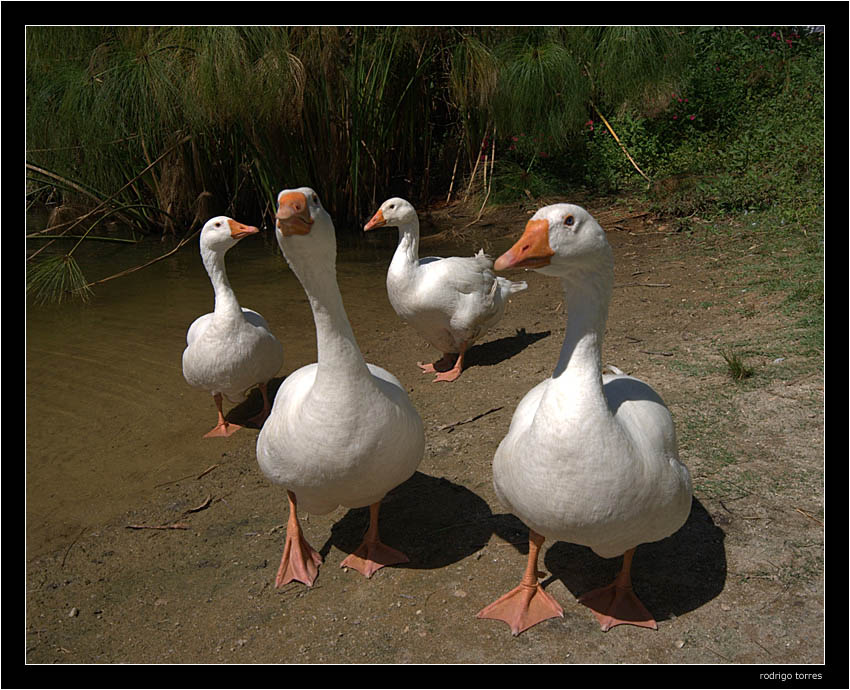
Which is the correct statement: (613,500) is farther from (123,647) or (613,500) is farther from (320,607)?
(123,647)

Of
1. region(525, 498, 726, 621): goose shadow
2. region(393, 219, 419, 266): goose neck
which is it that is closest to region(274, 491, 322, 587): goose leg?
region(525, 498, 726, 621): goose shadow

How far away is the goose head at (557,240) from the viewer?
2.34 m

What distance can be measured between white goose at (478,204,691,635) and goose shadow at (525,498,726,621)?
16.6 inches

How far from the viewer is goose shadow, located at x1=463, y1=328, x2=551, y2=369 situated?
589 centimetres

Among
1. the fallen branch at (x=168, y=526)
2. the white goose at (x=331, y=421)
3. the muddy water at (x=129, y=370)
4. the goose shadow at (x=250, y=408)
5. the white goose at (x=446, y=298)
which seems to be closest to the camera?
the white goose at (x=331, y=421)

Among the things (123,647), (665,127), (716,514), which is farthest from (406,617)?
(665,127)

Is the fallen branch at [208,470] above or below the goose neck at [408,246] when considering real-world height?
below

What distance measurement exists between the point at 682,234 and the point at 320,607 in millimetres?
7229

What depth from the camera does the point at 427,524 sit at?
357 cm

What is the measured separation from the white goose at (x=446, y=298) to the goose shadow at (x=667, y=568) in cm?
257

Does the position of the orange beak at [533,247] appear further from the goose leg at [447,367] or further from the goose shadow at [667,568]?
the goose leg at [447,367]

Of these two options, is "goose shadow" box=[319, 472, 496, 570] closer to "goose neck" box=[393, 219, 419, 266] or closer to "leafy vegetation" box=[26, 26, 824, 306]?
"goose neck" box=[393, 219, 419, 266]

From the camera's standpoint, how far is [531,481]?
2.44 m

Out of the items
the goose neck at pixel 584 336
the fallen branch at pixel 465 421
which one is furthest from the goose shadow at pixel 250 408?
the goose neck at pixel 584 336
